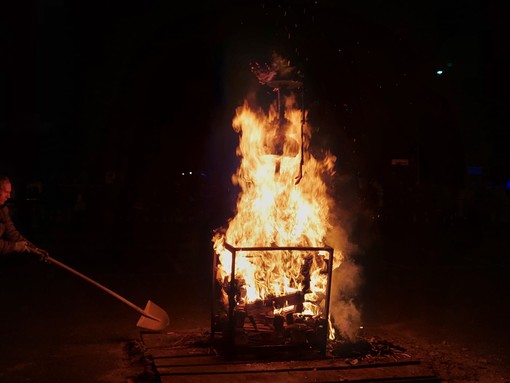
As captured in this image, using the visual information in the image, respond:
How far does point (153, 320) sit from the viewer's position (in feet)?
20.4

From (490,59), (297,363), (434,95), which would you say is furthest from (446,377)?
(490,59)

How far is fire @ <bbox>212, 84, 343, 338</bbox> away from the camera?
570 cm

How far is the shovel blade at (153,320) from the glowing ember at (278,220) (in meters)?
0.83

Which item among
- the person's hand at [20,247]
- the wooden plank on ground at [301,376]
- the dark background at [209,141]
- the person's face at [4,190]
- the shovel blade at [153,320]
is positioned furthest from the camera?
the dark background at [209,141]

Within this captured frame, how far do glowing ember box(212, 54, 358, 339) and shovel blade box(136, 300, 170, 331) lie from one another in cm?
83

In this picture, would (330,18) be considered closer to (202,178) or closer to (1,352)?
(202,178)

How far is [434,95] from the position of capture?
17297 millimetres

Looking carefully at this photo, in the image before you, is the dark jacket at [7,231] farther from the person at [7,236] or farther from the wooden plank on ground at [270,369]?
the wooden plank on ground at [270,369]

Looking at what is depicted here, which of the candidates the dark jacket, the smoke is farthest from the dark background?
→ the dark jacket

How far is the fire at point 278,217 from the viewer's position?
225 inches

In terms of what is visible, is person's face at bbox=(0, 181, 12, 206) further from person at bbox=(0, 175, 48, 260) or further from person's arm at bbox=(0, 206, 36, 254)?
person's arm at bbox=(0, 206, 36, 254)

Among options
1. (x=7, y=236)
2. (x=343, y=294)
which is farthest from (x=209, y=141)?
(x=7, y=236)

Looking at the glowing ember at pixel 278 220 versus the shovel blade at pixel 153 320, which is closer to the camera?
the glowing ember at pixel 278 220

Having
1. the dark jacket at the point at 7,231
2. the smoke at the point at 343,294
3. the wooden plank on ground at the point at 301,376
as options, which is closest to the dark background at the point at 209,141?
the smoke at the point at 343,294
